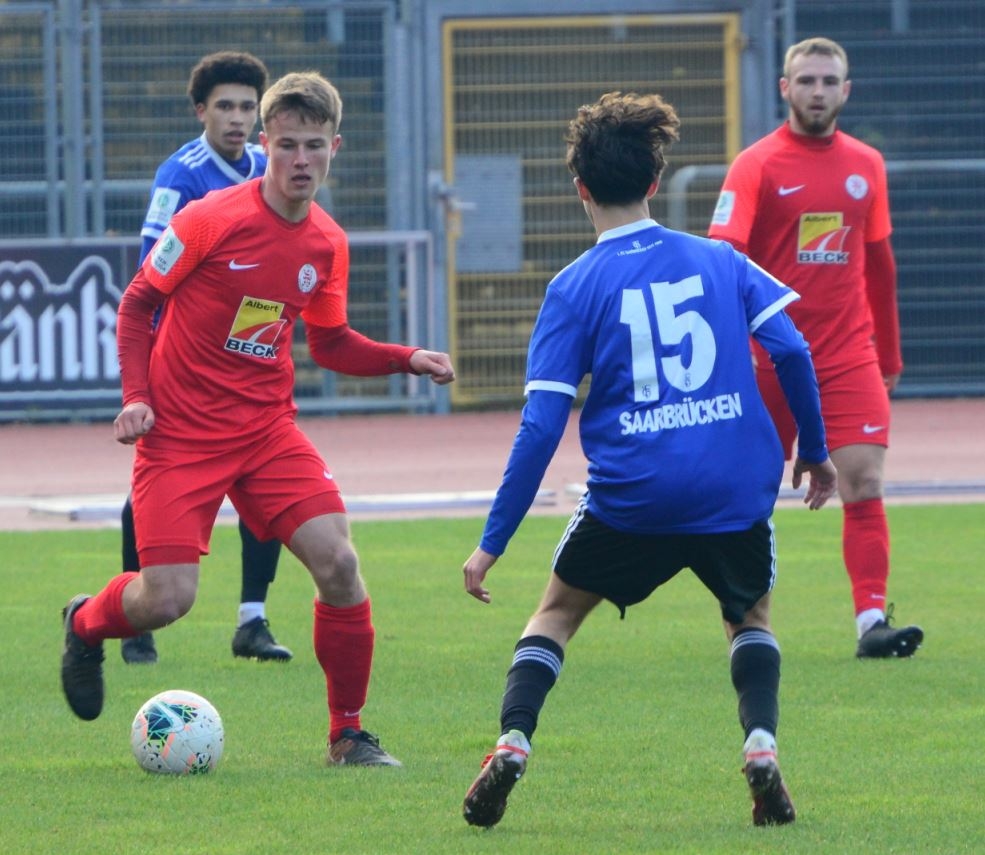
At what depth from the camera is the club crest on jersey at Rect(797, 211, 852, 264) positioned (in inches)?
303

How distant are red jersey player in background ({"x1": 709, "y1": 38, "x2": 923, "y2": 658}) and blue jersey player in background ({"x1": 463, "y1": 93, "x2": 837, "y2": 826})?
278cm

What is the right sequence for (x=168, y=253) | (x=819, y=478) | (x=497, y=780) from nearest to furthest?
(x=497, y=780), (x=819, y=478), (x=168, y=253)

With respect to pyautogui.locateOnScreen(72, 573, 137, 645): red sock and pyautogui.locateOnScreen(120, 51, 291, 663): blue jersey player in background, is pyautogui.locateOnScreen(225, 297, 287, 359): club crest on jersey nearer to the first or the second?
pyautogui.locateOnScreen(72, 573, 137, 645): red sock

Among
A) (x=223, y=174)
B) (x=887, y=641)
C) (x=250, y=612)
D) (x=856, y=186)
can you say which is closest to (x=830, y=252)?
(x=856, y=186)

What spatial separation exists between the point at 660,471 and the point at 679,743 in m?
1.41

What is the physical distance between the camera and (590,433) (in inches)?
190

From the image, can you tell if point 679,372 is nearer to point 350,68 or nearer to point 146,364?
point 146,364

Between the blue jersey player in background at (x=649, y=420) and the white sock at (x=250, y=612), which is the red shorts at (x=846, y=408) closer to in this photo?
the white sock at (x=250, y=612)

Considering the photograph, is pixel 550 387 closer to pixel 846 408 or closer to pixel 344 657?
pixel 344 657

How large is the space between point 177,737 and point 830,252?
344 centimetres

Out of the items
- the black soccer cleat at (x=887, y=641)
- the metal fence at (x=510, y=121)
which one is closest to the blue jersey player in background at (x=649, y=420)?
the black soccer cleat at (x=887, y=641)

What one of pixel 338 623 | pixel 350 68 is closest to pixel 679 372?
pixel 338 623

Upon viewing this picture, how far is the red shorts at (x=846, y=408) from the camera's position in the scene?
7.54m

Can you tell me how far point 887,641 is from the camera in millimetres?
7285
